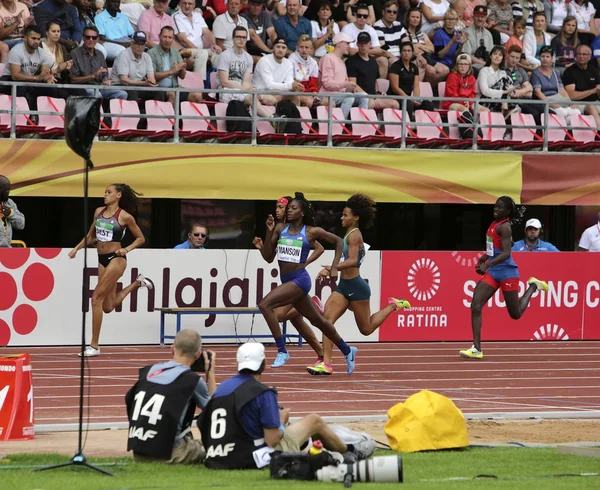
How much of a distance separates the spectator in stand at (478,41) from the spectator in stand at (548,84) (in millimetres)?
915

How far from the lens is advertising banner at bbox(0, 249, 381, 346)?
630 inches

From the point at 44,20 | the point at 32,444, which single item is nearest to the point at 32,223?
the point at 44,20

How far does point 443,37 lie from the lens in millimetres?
21688

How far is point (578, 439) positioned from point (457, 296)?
7.75 metres

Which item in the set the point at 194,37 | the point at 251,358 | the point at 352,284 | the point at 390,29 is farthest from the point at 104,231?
the point at 390,29

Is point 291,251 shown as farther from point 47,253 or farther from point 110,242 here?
point 47,253

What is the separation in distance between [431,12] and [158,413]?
1550 cm

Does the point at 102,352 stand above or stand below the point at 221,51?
below

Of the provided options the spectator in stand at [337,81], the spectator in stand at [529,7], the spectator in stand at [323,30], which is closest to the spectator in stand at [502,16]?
the spectator in stand at [529,7]

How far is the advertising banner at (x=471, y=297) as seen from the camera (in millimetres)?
17812

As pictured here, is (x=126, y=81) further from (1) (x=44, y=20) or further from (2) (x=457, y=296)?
(2) (x=457, y=296)

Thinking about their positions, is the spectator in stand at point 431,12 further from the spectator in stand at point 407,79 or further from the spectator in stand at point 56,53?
the spectator in stand at point 56,53

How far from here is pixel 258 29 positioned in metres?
20.3

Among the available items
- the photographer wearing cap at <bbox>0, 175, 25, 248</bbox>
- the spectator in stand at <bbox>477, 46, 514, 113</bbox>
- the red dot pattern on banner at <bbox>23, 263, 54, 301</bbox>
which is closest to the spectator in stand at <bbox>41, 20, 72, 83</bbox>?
the photographer wearing cap at <bbox>0, 175, 25, 248</bbox>
